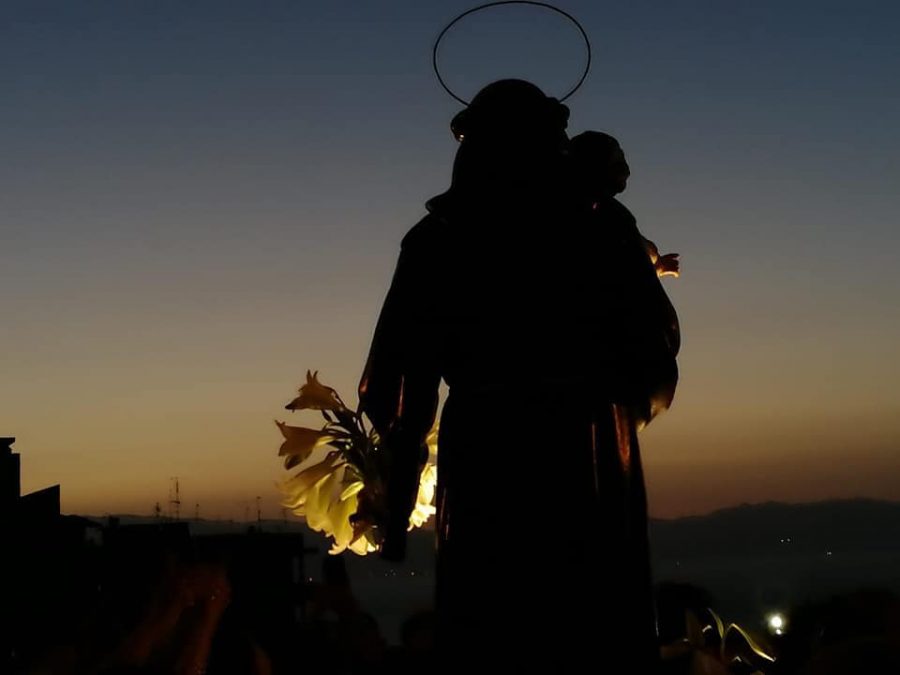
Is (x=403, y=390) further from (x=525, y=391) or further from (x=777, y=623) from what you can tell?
(x=777, y=623)

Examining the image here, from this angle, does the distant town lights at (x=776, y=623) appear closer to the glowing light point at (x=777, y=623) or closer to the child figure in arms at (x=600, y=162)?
the glowing light point at (x=777, y=623)

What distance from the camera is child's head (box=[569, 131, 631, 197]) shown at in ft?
17.2

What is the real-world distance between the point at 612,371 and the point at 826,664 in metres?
1.58

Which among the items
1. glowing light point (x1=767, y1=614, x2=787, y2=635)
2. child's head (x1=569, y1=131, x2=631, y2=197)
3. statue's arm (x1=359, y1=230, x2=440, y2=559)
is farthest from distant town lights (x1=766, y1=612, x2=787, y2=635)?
child's head (x1=569, y1=131, x2=631, y2=197)

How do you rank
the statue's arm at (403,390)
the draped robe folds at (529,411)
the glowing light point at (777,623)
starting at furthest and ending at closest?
the glowing light point at (777,623), the statue's arm at (403,390), the draped robe folds at (529,411)

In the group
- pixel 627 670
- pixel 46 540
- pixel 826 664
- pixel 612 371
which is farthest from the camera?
pixel 46 540

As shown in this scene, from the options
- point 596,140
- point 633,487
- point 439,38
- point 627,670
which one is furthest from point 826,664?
point 439,38

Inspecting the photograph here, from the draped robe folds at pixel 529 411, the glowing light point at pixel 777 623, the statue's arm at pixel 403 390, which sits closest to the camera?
the draped robe folds at pixel 529 411

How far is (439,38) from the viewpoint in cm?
577

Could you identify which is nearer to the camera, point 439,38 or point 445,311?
point 445,311

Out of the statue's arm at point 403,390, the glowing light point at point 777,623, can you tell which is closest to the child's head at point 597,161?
the statue's arm at point 403,390

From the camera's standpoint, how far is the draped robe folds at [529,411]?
4863 millimetres

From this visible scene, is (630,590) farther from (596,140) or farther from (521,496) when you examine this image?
(596,140)

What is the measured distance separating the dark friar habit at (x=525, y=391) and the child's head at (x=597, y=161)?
2.3 inches
